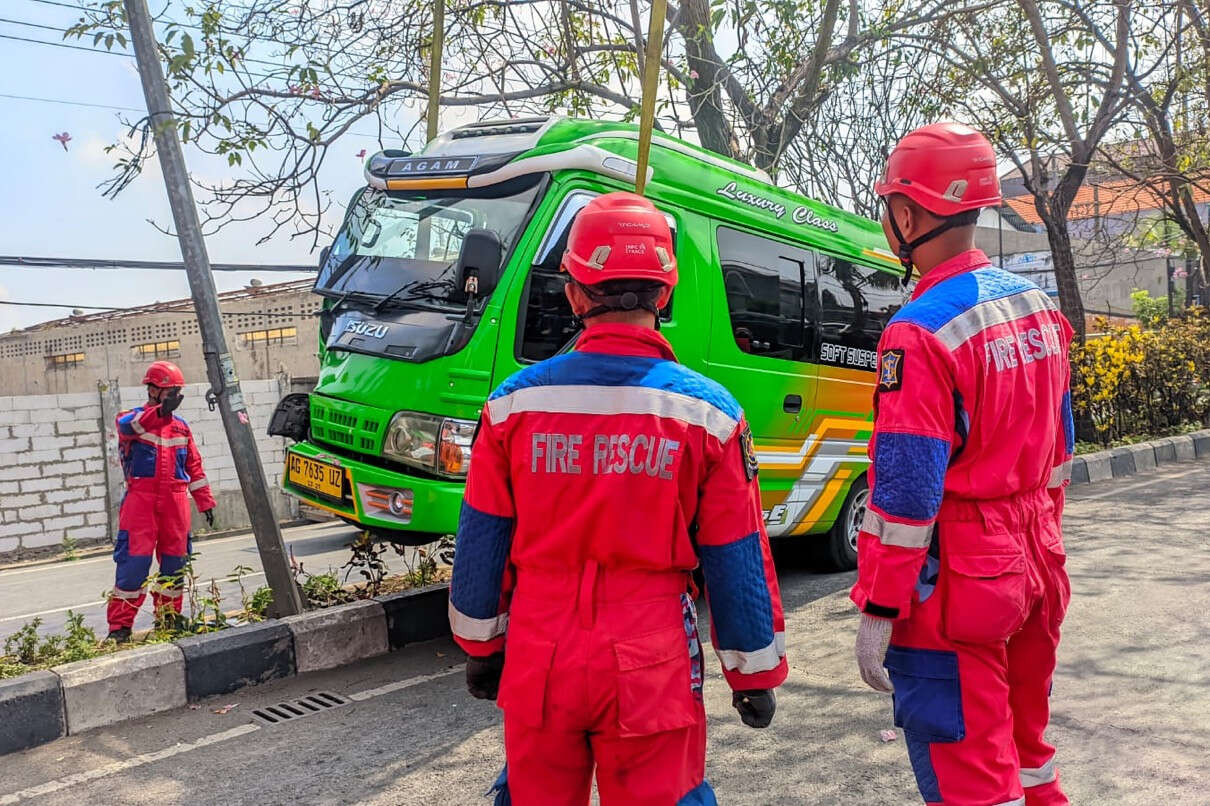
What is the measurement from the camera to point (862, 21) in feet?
31.7

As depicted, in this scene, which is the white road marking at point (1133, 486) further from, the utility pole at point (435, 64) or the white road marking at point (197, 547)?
the white road marking at point (197, 547)

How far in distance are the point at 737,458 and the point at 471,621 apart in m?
0.70

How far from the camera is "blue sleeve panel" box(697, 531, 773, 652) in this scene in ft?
7.08

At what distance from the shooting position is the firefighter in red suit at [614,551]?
6.61 ft

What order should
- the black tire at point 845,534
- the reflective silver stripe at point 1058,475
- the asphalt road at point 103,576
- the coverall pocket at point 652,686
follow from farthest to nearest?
the asphalt road at point 103,576
the black tire at point 845,534
the reflective silver stripe at point 1058,475
the coverall pocket at point 652,686

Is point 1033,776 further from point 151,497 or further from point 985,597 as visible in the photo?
point 151,497

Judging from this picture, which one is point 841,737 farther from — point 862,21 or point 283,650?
point 862,21

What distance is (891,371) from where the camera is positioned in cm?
236

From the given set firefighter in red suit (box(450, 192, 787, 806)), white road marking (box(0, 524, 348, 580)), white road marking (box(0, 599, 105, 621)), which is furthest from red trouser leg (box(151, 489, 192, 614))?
firefighter in red suit (box(450, 192, 787, 806))

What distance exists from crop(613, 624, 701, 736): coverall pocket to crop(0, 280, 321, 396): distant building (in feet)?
64.3

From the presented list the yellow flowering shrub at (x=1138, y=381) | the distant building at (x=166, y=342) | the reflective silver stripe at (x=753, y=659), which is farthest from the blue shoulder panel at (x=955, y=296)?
the distant building at (x=166, y=342)

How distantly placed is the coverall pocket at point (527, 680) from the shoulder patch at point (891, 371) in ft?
3.31

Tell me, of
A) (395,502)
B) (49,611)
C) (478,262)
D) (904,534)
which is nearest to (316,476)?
(395,502)

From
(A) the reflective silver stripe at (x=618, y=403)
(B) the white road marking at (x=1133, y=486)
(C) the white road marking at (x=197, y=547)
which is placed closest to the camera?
(A) the reflective silver stripe at (x=618, y=403)
